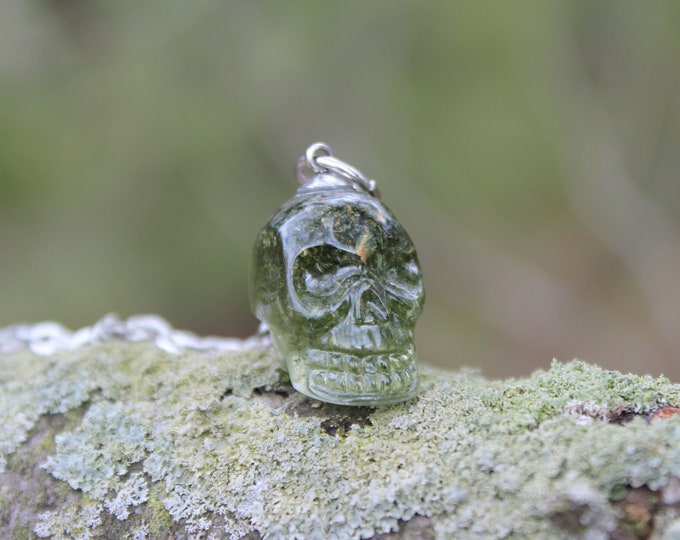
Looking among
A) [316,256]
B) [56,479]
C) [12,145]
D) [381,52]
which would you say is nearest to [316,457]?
[316,256]

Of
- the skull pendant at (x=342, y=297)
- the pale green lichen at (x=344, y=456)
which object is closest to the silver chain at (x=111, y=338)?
the pale green lichen at (x=344, y=456)

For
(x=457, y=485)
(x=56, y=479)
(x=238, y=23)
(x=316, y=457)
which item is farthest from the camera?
(x=238, y=23)

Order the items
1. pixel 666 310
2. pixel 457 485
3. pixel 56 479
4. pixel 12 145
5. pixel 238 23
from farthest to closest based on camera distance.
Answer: pixel 12 145 → pixel 238 23 → pixel 666 310 → pixel 56 479 → pixel 457 485

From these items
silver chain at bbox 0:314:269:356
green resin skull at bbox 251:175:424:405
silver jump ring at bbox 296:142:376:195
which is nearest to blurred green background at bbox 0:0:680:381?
silver chain at bbox 0:314:269:356

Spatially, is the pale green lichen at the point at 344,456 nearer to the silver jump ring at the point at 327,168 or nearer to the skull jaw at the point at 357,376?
the skull jaw at the point at 357,376

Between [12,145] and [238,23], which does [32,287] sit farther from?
[238,23]

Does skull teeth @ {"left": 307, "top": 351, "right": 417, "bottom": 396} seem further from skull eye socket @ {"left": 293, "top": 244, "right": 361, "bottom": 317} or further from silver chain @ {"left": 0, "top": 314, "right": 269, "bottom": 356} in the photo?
silver chain @ {"left": 0, "top": 314, "right": 269, "bottom": 356}
